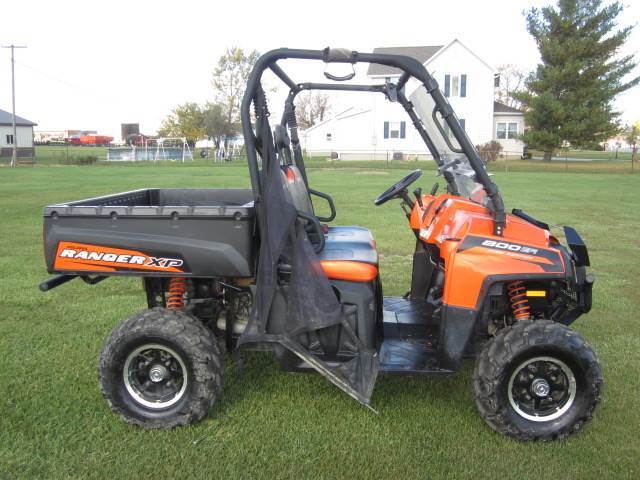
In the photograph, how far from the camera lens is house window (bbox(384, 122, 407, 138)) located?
4450 cm

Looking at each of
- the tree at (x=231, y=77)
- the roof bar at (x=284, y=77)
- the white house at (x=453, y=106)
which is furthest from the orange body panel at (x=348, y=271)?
the tree at (x=231, y=77)

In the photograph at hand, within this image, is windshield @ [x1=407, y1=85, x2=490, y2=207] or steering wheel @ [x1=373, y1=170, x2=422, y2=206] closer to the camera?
windshield @ [x1=407, y1=85, x2=490, y2=207]

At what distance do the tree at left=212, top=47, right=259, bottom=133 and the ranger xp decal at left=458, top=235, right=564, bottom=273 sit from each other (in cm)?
5820

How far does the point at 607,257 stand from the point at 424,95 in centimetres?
611

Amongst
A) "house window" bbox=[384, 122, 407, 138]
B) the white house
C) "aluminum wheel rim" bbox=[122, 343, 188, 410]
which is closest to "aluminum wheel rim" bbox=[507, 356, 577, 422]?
"aluminum wheel rim" bbox=[122, 343, 188, 410]

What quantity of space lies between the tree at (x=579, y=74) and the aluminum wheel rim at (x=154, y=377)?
1539 inches

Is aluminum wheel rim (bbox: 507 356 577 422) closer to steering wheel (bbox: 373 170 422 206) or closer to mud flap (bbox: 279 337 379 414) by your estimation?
mud flap (bbox: 279 337 379 414)

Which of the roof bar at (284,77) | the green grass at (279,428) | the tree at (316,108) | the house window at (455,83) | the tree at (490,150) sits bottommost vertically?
the green grass at (279,428)

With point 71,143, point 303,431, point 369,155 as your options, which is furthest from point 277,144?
point 71,143

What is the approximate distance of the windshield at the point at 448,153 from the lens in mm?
3924

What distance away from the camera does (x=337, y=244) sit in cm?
401

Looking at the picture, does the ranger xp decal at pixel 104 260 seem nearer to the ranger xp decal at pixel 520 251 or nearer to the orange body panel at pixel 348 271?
the orange body panel at pixel 348 271

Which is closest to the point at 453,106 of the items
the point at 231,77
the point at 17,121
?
the point at 231,77

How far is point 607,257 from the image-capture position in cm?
897
